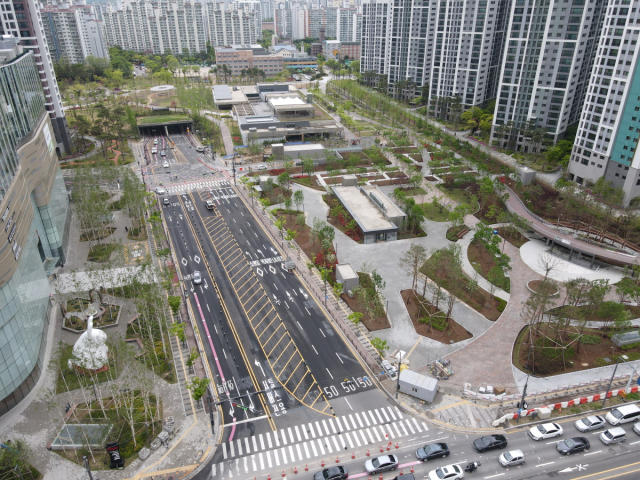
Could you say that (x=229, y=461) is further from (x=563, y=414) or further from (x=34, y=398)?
(x=563, y=414)

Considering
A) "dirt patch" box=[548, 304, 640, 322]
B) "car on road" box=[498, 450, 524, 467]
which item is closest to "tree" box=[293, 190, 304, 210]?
"dirt patch" box=[548, 304, 640, 322]

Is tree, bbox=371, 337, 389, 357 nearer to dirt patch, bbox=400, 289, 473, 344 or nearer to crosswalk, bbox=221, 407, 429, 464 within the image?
crosswalk, bbox=221, 407, 429, 464

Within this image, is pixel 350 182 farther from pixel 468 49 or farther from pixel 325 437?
pixel 468 49

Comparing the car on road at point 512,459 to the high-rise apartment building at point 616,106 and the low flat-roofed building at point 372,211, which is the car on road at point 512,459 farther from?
the high-rise apartment building at point 616,106

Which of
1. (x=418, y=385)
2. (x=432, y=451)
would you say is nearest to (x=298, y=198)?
(x=418, y=385)

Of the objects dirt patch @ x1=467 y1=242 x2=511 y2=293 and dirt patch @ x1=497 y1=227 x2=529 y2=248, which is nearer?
dirt patch @ x1=467 y1=242 x2=511 y2=293
